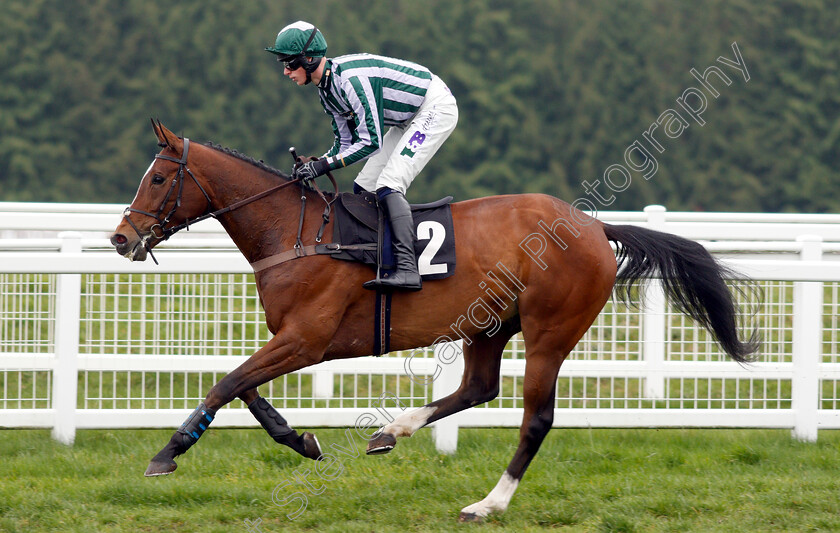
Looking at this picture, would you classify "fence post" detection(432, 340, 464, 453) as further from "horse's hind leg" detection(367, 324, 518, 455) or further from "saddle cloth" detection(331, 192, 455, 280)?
"saddle cloth" detection(331, 192, 455, 280)

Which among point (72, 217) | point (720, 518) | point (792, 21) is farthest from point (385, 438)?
point (792, 21)

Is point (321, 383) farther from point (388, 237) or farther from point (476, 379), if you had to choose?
point (388, 237)

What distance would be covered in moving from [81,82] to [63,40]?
1.47m

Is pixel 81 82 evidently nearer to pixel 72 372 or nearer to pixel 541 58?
pixel 541 58

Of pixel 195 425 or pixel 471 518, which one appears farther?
pixel 471 518

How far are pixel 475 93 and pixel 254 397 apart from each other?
25709 millimetres

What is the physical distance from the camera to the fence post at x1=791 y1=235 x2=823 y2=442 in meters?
5.59

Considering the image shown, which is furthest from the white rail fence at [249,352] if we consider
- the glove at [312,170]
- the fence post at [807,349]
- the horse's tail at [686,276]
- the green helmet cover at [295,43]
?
the green helmet cover at [295,43]

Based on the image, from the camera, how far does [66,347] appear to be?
5383 mm

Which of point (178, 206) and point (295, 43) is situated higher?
point (295, 43)

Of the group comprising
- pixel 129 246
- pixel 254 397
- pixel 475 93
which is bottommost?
pixel 254 397

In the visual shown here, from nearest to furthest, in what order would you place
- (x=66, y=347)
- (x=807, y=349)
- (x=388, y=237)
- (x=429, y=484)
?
1. (x=388, y=237)
2. (x=429, y=484)
3. (x=66, y=347)
4. (x=807, y=349)

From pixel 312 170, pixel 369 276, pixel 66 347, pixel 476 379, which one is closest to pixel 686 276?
pixel 476 379

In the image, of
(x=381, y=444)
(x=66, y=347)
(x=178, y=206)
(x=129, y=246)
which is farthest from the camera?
(x=66, y=347)
